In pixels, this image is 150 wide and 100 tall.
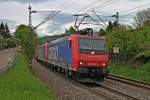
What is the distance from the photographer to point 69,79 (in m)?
30.6

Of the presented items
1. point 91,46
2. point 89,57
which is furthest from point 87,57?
point 91,46

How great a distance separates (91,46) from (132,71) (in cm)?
1018

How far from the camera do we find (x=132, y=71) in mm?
37062

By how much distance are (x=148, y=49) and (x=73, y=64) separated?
1532cm

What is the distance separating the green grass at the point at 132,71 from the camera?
32.7m

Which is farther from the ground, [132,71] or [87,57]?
[87,57]

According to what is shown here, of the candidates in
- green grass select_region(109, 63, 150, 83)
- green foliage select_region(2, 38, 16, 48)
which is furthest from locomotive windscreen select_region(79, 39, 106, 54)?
green foliage select_region(2, 38, 16, 48)

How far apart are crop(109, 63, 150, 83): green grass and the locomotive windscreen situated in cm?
480

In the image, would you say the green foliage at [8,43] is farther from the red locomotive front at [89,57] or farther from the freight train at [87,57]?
the red locomotive front at [89,57]

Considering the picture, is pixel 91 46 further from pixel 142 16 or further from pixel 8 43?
pixel 8 43

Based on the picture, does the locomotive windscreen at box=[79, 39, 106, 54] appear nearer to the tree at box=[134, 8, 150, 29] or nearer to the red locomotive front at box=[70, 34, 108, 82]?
the red locomotive front at box=[70, 34, 108, 82]

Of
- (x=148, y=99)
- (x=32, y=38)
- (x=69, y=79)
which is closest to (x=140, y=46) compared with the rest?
(x=32, y=38)

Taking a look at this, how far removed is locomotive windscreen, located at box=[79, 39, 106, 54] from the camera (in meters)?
27.6

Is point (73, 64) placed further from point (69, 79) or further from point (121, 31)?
point (121, 31)
